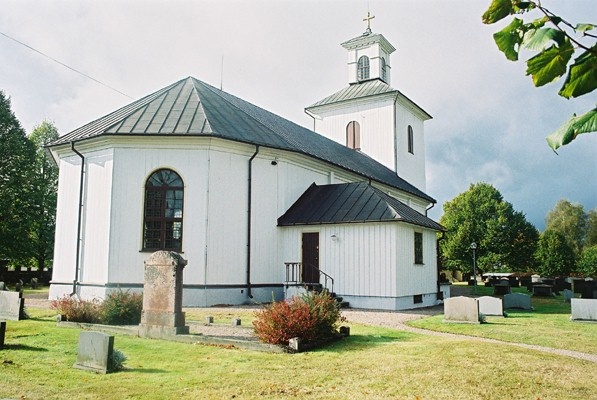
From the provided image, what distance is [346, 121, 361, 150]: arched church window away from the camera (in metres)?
35.3

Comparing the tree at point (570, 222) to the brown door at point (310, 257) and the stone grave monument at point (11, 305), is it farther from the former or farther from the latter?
the stone grave monument at point (11, 305)

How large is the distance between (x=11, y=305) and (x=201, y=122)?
30.9ft

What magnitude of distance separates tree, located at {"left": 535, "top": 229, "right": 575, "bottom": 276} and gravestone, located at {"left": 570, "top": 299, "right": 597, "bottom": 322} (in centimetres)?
3518

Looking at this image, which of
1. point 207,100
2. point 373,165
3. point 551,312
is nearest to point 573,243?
point 373,165

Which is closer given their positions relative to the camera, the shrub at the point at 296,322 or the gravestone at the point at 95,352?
the gravestone at the point at 95,352

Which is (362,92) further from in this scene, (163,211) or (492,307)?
(492,307)

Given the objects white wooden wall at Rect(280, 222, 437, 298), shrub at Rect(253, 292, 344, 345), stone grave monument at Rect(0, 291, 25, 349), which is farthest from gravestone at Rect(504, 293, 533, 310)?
stone grave monument at Rect(0, 291, 25, 349)

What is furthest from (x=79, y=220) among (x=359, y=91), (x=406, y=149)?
(x=406, y=149)

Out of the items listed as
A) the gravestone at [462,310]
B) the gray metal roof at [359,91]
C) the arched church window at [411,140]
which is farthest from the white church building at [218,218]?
the arched church window at [411,140]

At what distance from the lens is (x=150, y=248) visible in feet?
60.9

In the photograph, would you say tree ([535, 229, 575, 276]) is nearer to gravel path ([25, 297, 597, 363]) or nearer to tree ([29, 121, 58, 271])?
gravel path ([25, 297, 597, 363])

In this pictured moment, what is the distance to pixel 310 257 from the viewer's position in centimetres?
2044

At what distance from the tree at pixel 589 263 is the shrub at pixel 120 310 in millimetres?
41691

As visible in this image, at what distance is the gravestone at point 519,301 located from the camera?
59.5ft
